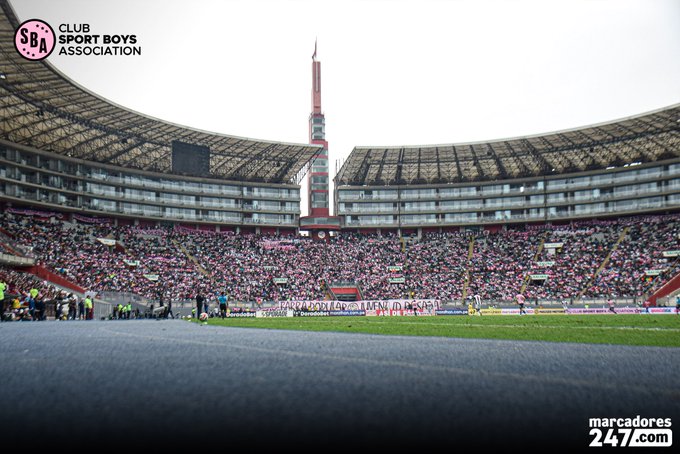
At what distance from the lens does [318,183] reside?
302ft

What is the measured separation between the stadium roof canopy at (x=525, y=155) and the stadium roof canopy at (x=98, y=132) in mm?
10638

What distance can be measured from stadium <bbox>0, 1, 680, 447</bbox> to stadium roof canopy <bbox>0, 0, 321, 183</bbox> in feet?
1.01

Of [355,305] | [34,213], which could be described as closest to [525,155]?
[355,305]

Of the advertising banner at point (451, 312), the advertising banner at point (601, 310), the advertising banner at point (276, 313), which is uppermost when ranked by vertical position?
the advertising banner at point (276, 313)

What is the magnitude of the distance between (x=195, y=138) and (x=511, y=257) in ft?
141

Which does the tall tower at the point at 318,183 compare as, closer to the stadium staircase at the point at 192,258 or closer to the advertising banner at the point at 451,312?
the stadium staircase at the point at 192,258

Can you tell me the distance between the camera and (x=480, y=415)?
468 centimetres

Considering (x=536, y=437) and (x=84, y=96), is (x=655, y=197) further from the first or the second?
(x=536, y=437)

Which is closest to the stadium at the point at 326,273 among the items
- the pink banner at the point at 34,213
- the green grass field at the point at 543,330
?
the green grass field at the point at 543,330

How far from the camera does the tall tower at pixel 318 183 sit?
8762cm

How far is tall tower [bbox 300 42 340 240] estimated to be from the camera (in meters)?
87.6

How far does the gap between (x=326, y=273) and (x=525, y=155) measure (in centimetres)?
3241

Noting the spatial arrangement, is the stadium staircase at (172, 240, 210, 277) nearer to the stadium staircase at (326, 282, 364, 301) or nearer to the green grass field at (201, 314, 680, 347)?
the stadium staircase at (326, 282, 364, 301)

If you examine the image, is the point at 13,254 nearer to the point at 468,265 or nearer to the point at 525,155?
the point at 468,265
